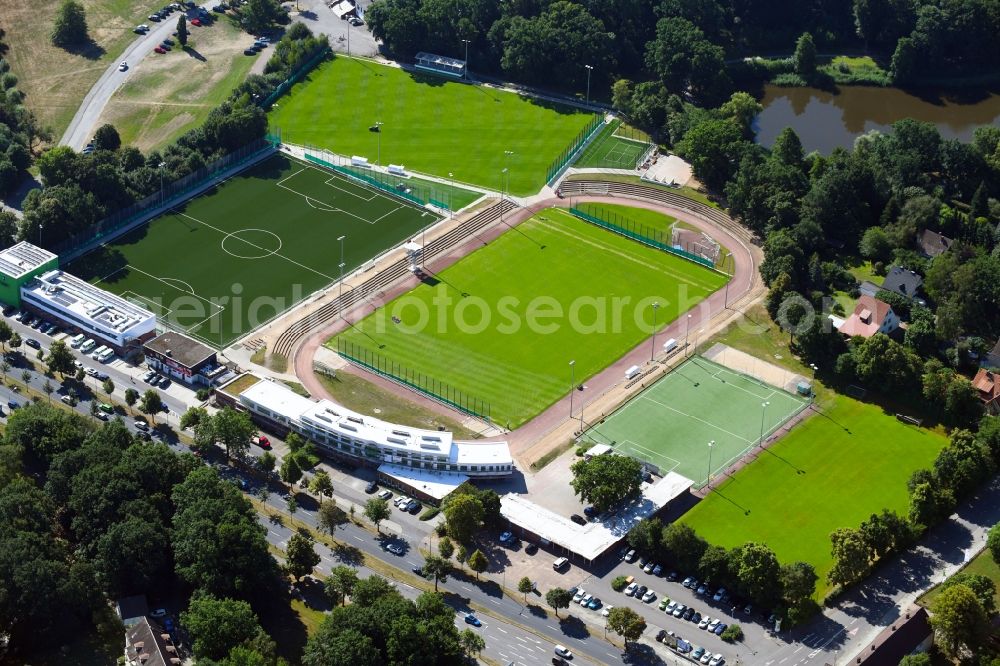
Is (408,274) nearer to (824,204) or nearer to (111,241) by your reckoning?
(111,241)

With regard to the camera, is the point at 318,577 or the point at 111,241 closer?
the point at 318,577

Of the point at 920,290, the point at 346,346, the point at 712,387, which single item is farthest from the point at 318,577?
the point at 920,290

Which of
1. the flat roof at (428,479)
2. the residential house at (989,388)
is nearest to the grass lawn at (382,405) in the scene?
the flat roof at (428,479)

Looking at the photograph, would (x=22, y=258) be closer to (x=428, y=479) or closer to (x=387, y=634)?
(x=428, y=479)

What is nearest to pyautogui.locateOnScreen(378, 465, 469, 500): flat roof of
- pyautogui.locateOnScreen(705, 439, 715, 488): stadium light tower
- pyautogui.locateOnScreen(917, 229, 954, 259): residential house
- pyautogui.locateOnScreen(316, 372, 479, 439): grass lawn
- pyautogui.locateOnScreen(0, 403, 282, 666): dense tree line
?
pyautogui.locateOnScreen(316, 372, 479, 439): grass lawn

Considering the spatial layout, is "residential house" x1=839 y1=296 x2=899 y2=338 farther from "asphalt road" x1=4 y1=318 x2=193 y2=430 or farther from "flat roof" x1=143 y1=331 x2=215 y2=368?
"asphalt road" x1=4 y1=318 x2=193 y2=430

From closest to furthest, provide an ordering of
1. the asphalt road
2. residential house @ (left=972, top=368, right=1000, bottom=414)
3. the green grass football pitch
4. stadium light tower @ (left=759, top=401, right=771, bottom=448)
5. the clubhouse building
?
the clubhouse building
stadium light tower @ (left=759, top=401, right=771, bottom=448)
the asphalt road
residential house @ (left=972, top=368, right=1000, bottom=414)
the green grass football pitch
